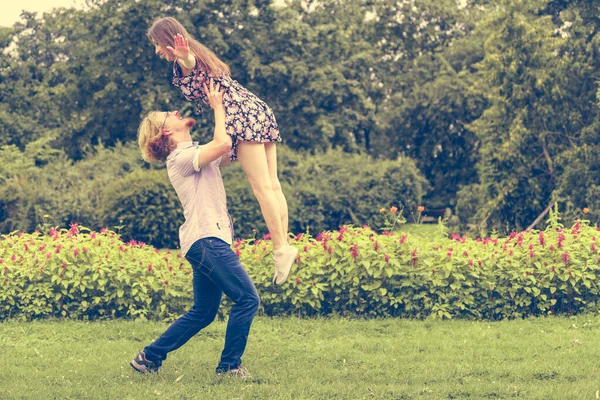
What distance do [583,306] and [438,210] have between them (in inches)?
993

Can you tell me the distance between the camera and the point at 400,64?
3822 centimetres

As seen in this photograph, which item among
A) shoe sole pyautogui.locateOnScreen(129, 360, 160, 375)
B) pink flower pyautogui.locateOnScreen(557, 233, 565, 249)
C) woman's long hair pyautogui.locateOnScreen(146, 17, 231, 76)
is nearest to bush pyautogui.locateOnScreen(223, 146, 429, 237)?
pink flower pyautogui.locateOnScreen(557, 233, 565, 249)

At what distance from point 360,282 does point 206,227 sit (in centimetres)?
359

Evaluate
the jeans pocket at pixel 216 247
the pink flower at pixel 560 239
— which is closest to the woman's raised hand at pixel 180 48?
the jeans pocket at pixel 216 247

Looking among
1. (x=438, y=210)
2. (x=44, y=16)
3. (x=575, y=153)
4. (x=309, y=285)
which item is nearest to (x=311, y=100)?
(x=438, y=210)

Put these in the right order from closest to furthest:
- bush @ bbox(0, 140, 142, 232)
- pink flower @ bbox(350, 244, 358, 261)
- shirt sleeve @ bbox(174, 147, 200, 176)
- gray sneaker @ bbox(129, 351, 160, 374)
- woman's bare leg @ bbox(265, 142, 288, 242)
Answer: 1. shirt sleeve @ bbox(174, 147, 200, 176)
2. woman's bare leg @ bbox(265, 142, 288, 242)
3. gray sneaker @ bbox(129, 351, 160, 374)
4. pink flower @ bbox(350, 244, 358, 261)
5. bush @ bbox(0, 140, 142, 232)

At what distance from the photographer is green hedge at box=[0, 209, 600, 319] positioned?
9281 mm

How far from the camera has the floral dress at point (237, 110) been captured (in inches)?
242

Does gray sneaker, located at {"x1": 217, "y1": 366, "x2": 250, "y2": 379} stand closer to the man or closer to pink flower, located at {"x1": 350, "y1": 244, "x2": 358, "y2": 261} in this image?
the man

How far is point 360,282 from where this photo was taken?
9383 mm

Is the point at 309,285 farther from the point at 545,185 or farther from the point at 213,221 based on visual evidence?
the point at 545,185

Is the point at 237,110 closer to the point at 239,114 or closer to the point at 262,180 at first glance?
the point at 239,114

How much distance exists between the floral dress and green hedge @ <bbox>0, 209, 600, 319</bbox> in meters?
3.32

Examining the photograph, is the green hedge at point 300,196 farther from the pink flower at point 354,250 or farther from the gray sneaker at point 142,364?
the gray sneaker at point 142,364
